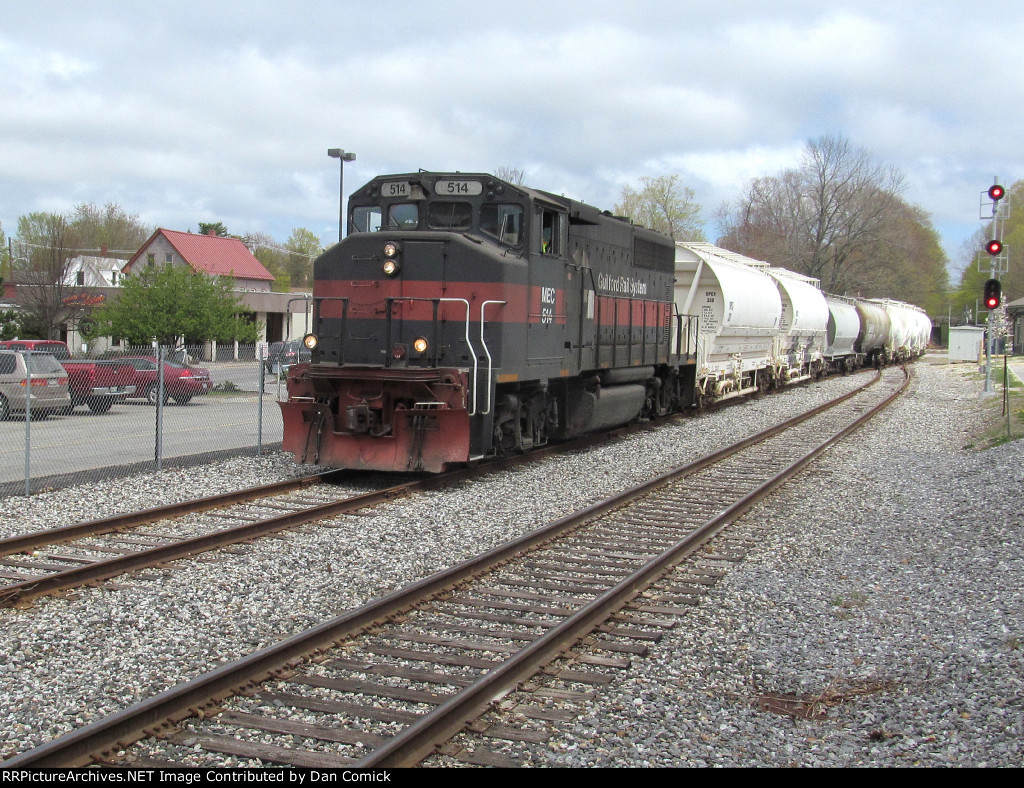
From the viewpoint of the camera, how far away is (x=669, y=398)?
64.1 feet

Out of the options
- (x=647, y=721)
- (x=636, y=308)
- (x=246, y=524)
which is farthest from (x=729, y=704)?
(x=636, y=308)

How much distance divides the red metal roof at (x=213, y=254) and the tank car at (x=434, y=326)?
48884 millimetres

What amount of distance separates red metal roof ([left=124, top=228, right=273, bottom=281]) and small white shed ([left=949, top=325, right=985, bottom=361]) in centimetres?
4351

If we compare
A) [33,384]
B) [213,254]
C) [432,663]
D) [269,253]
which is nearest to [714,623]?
[432,663]

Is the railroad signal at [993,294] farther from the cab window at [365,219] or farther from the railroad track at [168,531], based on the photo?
the cab window at [365,219]

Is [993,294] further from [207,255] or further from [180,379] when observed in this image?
[207,255]

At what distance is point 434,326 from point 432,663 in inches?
240

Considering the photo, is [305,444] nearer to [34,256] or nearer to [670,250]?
[670,250]

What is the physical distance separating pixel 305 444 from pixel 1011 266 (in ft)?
306

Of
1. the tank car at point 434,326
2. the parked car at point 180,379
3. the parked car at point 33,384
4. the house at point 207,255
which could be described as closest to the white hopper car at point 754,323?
the tank car at point 434,326

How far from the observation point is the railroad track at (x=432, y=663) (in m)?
4.21

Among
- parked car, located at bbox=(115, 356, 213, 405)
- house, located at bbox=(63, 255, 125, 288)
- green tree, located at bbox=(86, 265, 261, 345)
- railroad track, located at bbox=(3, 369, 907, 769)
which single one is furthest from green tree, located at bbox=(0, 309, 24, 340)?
railroad track, located at bbox=(3, 369, 907, 769)

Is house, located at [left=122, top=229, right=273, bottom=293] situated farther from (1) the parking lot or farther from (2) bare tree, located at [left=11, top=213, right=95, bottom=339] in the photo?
(1) the parking lot

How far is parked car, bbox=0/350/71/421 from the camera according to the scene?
42.5ft
